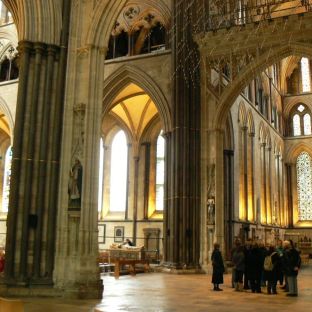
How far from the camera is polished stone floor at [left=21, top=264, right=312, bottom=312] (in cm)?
881

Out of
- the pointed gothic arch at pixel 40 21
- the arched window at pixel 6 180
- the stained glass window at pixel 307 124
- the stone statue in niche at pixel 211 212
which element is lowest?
the stone statue in niche at pixel 211 212

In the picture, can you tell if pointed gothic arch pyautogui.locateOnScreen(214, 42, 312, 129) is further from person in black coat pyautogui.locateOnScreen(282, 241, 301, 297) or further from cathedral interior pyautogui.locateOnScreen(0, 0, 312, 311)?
person in black coat pyautogui.locateOnScreen(282, 241, 301, 297)

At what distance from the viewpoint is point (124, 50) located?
23828 millimetres

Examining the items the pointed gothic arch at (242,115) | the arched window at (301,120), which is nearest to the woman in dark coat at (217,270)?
the pointed gothic arch at (242,115)

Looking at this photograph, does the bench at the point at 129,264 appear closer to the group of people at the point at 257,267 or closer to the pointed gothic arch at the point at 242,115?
the group of people at the point at 257,267

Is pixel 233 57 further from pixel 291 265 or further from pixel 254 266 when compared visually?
pixel 291 265

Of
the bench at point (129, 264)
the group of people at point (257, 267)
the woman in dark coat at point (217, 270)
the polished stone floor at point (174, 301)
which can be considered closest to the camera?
the polished stone floor at point (174, 301)

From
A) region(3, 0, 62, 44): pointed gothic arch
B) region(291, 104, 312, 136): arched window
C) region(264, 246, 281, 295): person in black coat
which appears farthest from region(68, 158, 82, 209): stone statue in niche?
region(291, 104, 312, 136): arched window

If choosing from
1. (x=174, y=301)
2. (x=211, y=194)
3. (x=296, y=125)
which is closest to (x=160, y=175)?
(x=211, y=194)

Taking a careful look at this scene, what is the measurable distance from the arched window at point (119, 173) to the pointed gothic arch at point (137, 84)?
5.75 meters

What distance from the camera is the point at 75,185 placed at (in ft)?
36.1

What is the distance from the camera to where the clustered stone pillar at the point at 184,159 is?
18.5 m

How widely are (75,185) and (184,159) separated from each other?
8.54 metres

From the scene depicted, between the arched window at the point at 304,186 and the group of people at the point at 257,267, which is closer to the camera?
the group of people at the point at 257,267
